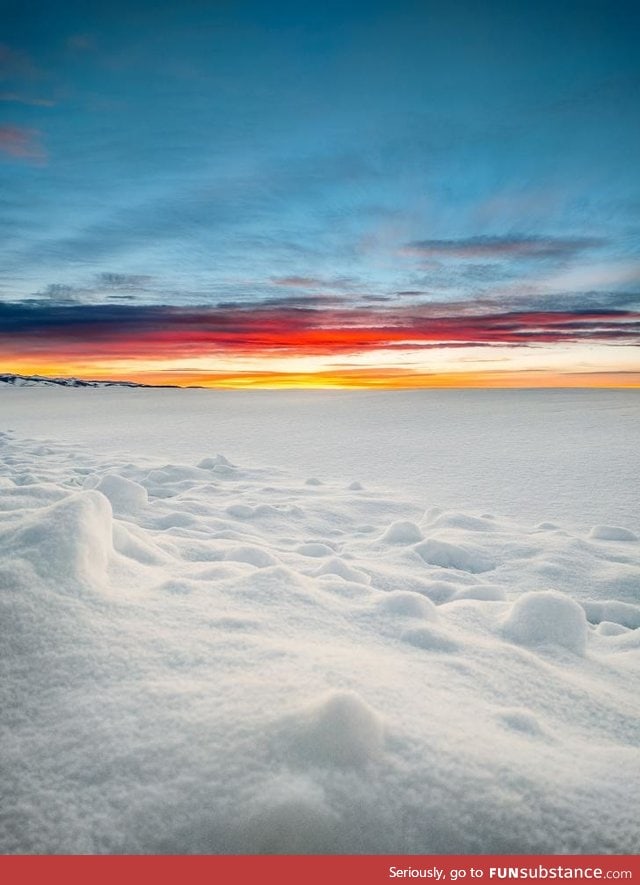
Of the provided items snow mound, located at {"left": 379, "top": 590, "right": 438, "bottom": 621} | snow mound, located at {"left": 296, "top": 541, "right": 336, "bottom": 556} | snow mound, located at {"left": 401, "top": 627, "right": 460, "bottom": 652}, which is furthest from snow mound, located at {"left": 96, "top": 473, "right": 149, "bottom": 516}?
snow mound, located at {"left": 401, "top": 627, "right": 460, "bottom": 652}

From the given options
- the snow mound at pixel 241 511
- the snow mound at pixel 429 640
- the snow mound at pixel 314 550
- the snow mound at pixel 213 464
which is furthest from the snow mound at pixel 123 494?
the snow mound at pixel 429 640

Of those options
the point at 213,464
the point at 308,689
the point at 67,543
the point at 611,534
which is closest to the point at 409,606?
the point at 308,689

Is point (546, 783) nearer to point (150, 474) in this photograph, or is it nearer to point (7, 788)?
point (7, 788)

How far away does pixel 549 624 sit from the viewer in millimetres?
1786

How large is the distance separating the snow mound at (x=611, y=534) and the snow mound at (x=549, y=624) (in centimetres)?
173

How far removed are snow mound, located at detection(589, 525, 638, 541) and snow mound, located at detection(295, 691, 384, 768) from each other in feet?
9.57

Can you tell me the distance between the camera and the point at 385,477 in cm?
554

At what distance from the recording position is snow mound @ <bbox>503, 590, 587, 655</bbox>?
1755mm

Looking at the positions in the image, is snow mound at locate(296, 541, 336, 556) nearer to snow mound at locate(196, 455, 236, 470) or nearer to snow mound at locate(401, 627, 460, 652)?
snow mound at locate(401, 627, 460, 652)

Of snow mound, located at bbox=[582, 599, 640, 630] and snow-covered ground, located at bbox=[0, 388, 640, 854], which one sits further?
snow mound, located at bbox=[582, 599, 640, 630]

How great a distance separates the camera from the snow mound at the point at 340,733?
0.92m

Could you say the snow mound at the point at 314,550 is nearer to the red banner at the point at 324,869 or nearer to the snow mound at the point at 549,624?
the snow mound at the point at 549,624

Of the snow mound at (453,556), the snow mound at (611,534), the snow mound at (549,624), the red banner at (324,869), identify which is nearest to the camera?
the red banner at (324,869)

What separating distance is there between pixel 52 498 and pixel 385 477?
3553 millimetres
